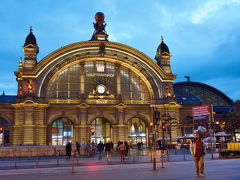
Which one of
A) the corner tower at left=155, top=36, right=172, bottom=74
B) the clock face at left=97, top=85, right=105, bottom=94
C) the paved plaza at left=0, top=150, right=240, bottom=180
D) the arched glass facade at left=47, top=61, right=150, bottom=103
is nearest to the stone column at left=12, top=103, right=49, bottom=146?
the arched glass facade at left=47, top=61, right=150, bottom=103

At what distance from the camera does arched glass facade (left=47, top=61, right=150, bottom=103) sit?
189 ft

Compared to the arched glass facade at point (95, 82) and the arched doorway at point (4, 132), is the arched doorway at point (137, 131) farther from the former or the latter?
the arched doorway at point (4, 132)

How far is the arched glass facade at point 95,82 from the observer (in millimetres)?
57734

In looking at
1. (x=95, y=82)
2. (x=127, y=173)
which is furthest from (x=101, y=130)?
(x=127, y=173)

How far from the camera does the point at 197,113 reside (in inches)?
1517

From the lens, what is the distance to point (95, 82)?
196 feet

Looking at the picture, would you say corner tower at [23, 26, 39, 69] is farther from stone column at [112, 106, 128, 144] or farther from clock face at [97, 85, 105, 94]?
stone column at [112, 106, 128, 144]

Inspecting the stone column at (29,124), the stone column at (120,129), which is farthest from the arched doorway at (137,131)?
the stone column at (29,124)

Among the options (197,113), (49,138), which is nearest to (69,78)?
(49,138)

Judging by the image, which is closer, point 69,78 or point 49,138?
point 49,138

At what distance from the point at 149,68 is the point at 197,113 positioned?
2468cm

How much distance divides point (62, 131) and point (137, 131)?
15523 millimetres

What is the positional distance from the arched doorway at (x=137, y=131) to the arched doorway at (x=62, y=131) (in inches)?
488

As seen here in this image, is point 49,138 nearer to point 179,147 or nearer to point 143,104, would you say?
point 143,104
